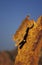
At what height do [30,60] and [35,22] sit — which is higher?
[35,22]

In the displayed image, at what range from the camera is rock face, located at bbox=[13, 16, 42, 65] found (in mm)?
16047

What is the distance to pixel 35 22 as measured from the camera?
53.8 ft

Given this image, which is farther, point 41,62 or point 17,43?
point 17,43

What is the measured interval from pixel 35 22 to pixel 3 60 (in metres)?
6.13

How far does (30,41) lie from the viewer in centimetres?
1625

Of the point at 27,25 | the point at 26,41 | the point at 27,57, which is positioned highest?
the point at 27,25

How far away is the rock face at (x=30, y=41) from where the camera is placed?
632 inches

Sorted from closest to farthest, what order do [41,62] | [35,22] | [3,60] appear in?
[41,62] → [35,22] → [3,60]

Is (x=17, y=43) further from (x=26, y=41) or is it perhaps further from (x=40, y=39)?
(x=40, y=39)

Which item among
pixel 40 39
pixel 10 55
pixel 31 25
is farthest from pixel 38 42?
pixel 10 55

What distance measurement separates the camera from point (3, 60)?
65.0 ft

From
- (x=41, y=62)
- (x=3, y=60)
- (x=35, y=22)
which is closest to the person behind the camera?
(x=41, y=62)

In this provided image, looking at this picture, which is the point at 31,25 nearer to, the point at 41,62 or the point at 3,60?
the point at 41,62

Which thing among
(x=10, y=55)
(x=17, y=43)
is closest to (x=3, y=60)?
(x=10, y=55)
